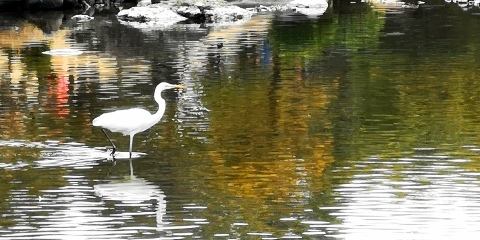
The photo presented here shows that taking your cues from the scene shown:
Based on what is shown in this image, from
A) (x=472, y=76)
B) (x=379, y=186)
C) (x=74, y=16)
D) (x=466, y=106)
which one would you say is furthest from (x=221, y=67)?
(x=74, y=16)

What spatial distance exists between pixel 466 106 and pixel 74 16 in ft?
88.5

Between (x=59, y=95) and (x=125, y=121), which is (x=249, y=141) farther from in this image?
(x=59, y=95)

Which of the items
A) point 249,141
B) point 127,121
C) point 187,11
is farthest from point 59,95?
point 187,11

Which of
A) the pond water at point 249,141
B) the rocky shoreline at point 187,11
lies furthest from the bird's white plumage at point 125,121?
the rocky shoreline at point 187,11

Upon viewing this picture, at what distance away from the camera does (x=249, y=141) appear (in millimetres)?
18109

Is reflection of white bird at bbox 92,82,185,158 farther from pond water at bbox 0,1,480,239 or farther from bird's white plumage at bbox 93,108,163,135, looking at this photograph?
pond water at bbox 0,1,480,239

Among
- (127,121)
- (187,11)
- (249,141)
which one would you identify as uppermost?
(187,11)

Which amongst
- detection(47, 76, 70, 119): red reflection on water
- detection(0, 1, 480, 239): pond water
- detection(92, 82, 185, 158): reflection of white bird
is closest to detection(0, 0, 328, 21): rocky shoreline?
detection(0, 1, 480, 239): pond water

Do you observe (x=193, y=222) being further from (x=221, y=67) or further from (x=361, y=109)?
(x=221, y=67)

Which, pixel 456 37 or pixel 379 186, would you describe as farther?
pixel 456 37

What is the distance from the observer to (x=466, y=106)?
21.5 meters

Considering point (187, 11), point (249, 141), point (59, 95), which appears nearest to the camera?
point (249, 141)

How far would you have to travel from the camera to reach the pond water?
13.2 meters

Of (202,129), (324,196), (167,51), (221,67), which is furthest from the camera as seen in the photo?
(167,51)
